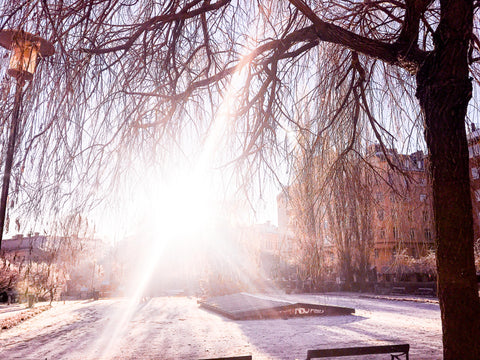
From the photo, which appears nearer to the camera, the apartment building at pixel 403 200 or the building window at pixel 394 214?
the apartment building at pixel 403 200

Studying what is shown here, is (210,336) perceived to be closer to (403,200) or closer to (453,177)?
(403,200)

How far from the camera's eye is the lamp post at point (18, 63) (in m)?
3.12

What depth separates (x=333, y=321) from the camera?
14.1 m

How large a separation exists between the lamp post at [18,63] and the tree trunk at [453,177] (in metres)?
3.47

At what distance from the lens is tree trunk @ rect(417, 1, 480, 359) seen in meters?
3.37

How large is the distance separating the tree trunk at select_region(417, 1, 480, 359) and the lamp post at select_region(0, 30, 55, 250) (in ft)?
11.4

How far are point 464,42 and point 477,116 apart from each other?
1.50 m

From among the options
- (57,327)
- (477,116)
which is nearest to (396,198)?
(477,116)

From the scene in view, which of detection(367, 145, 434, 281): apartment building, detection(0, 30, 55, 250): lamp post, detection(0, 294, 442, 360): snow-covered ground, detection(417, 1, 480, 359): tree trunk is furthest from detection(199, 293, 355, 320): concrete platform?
detection(0, 30, 55, 250): lamp post

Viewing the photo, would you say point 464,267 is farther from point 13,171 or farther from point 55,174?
point 13,171

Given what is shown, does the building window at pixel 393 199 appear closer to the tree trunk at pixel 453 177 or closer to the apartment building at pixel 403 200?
the apartment building at pixel 403 200

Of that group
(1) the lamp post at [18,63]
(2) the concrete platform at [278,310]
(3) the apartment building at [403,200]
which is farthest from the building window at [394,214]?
(2) the concrete platform at [278,310]

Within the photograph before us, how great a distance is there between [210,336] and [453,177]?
9580mm

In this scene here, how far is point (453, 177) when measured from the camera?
3.49 meters
